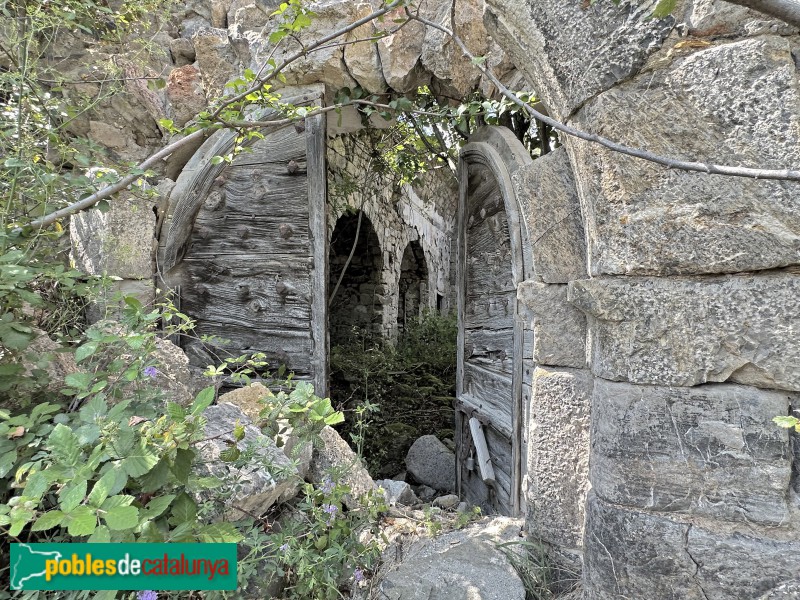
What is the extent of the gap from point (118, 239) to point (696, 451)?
8.34 feet

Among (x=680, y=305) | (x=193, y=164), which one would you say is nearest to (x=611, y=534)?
(x=680, y=305)

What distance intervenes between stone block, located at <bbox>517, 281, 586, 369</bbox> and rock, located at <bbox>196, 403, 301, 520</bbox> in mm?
858

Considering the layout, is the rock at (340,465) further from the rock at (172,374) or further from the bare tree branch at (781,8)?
the bare tree branch at (781,8)

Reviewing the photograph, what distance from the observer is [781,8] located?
0.56 m

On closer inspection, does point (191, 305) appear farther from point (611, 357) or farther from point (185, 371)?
point (611, 357)

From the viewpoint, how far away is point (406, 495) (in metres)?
2.52

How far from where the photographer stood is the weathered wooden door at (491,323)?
220 cm

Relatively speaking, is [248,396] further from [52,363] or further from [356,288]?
[356,288]

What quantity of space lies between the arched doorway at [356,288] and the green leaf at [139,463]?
15.5 feet

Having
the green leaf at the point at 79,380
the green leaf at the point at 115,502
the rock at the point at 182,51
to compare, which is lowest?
the green leaf at the point at 115,502

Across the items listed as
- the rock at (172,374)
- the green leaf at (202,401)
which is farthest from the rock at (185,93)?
the green leaf at (202,401)

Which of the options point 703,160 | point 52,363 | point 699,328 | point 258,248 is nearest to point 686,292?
point 699,328

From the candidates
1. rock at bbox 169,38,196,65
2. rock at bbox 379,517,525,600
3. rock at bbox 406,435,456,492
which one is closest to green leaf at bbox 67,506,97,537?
rock at bbox 379,517,525,600

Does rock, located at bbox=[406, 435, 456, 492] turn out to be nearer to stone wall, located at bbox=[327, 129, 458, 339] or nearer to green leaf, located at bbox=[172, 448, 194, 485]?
stone wall, located at bbox=[327, 129, 458, 339]
